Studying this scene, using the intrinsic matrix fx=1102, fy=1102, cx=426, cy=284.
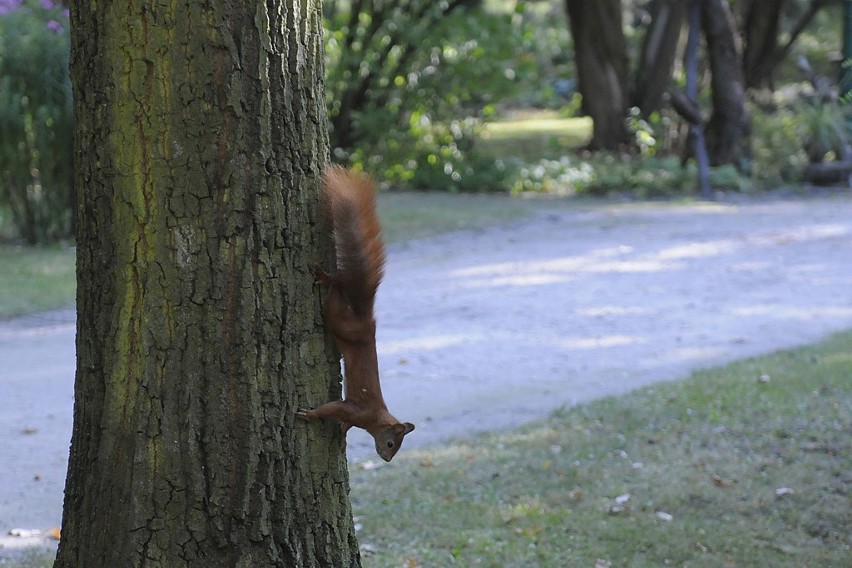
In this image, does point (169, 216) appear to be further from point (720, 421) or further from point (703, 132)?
point (703, 132)

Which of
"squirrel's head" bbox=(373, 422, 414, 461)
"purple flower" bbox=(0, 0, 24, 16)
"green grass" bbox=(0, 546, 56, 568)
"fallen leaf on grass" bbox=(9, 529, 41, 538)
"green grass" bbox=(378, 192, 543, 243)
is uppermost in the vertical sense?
"purple flower" bbox=(0, 0, 24, 16)

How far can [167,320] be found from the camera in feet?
9.35

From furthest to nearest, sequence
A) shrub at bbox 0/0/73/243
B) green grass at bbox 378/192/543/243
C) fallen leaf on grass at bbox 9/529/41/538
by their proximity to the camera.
Answer: green grass at bbox 378/192/543/243 < shrub at bbox 0/0/73/243 < fallen leaf on grass at bbox 9/529/41/538

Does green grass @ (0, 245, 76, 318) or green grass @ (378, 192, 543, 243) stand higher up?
green grass @ (0, 245, 76, 318)

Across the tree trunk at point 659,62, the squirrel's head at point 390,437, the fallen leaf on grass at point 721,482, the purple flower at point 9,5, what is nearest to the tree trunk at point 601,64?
the tree trunk at point 659,62

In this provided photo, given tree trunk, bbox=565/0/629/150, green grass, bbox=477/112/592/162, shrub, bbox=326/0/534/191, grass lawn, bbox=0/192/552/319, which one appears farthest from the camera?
green grass, bbox=477/112/592/162

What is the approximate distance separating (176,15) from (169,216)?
51cm

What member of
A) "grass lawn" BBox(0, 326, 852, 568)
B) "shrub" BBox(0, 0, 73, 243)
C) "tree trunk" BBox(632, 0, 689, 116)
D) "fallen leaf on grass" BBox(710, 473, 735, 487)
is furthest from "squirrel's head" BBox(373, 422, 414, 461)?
"tree trunk" BBox(632, 0, 689, 116)

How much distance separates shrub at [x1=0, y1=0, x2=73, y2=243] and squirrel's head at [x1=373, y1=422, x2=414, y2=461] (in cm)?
916

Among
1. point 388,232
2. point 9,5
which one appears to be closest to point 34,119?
point 9,5

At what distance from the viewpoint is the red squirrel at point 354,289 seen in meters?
A: 2.96

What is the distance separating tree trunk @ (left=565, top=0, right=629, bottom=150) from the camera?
1912 cm

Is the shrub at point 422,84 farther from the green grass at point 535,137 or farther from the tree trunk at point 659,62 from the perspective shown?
the tree trunk at point 659,62

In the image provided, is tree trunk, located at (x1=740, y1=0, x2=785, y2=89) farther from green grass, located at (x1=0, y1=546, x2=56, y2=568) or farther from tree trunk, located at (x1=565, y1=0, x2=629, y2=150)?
green grass, located at (x1=0, y1=546, x2=56, y2=568)
